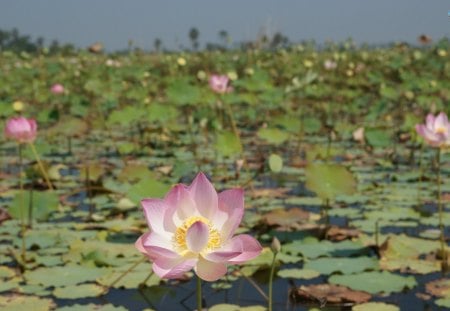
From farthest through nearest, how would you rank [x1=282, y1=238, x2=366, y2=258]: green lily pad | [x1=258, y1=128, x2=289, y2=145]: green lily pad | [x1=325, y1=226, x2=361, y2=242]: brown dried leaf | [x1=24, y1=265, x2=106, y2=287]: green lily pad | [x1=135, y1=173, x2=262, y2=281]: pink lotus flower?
[x1=258, y1=128, x2=289, y2=145]: green lily pad → [x1=325, y1=226, x2=361, y2=242]: brown dried leaf → [x1=282, y1=238, x2=366, y2=258]: green lily pad → [x1=24, y1=265, x2=106, y2=287]: green lily pad → [x1=135, y1=173, x2=262, y2=281]: pink lotus flower

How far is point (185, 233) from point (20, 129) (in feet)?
6.23

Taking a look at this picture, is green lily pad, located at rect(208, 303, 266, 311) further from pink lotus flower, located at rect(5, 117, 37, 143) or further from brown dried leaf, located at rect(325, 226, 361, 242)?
pink lotus flower, located at rect(5, 117, 37, 143)

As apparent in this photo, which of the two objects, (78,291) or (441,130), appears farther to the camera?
(441,130)

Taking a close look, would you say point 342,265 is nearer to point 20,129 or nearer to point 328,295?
point 328,295

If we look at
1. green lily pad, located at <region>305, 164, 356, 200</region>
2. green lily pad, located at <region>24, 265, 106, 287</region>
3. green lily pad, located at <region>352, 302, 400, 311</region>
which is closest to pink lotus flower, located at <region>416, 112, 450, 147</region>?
green lily pad, located at <region>305, 164, 356, 200</region>

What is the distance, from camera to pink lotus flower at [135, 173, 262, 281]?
130cm

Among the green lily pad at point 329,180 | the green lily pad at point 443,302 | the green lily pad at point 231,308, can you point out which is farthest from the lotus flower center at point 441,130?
the green lily pad at point 231,308

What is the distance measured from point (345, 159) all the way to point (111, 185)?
1653mm

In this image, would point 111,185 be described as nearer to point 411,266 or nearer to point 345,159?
point 345,159

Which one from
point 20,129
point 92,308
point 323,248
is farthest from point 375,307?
point 20,129

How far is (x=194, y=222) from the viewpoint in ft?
4.38

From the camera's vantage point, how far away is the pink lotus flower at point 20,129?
3.08m

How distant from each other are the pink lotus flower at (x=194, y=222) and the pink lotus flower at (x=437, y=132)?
5.13ft

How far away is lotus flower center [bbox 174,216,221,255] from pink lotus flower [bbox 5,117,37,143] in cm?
188
